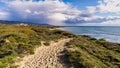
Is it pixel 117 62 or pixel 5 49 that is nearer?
pixel 117 62

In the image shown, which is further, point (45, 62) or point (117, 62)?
point (117, 62)

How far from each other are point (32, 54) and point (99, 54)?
9.12 metres

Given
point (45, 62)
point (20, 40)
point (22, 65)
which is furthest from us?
point (20, 40)

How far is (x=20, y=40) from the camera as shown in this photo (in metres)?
32.8

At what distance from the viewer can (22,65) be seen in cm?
1916

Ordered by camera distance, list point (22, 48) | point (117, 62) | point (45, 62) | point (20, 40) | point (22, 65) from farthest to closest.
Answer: point (20, 40) < point (22, 48) < point (117, 62) < point (45, 62) < point (22, 65)

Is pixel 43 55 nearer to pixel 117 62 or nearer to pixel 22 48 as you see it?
pixel 22 48

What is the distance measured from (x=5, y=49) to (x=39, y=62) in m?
7.13

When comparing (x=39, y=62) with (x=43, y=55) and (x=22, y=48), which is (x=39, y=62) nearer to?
(x=43, y=55)

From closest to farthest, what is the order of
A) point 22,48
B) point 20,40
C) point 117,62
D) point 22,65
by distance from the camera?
point 22,65, point 117,62, point 22,48, point 20,40

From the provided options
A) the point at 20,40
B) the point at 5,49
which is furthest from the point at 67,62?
the point at 20,40

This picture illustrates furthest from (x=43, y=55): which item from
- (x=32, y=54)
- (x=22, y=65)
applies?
(x=22, y=65)

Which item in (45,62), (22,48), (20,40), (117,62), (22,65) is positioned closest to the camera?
(22,65)

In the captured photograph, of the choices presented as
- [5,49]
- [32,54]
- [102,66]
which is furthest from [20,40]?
[102,66]
